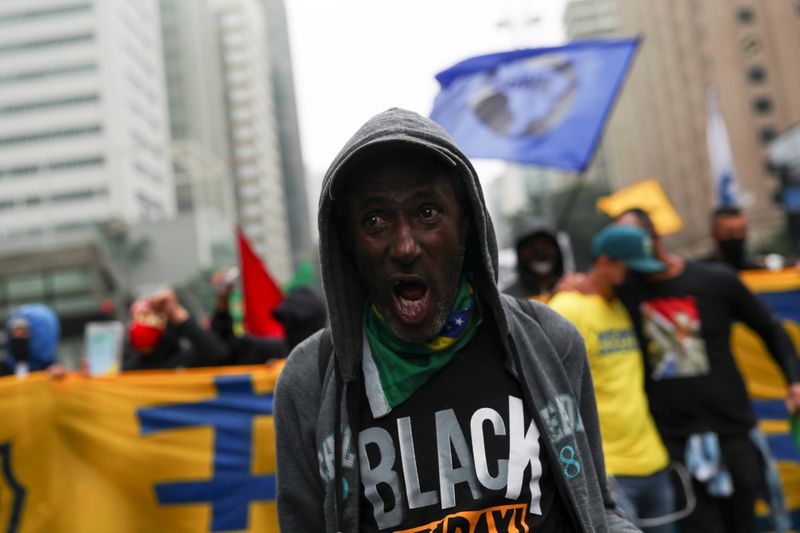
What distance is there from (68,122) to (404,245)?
78.9 metres

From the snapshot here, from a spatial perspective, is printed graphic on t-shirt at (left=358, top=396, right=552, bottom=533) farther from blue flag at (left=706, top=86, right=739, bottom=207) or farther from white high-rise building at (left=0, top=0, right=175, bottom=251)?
white high-rise building at (left=0, top=0, right=175, bottom=251)

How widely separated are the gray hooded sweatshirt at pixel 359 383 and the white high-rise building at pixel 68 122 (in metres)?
72.5

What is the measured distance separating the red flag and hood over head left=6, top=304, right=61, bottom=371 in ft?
5.08

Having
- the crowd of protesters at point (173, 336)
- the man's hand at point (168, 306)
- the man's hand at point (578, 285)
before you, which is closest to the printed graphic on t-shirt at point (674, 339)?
the man's hand at point (578, 285)

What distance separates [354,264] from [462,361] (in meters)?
0.37

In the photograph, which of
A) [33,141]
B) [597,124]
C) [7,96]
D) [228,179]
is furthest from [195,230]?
[597,124]

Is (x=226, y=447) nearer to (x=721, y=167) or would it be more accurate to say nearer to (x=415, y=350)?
(x=415, y=350)

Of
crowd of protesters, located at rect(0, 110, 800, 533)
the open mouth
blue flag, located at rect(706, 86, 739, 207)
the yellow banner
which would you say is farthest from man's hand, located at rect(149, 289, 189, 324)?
blue flag, located at rect(706, 86, 739, 207)

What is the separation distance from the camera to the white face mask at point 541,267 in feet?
14.8

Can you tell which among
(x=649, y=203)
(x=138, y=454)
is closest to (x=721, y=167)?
(x=649, y=203)

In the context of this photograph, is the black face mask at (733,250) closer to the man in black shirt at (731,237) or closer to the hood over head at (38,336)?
the man in black shirt at (731,237)

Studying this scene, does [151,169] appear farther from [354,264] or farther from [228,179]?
[354,264]

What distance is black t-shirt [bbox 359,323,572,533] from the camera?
1.50m

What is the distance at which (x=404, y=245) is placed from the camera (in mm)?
1522
